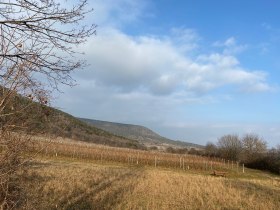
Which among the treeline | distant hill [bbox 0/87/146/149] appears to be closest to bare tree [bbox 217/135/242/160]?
the treeline

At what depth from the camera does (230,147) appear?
296 feet

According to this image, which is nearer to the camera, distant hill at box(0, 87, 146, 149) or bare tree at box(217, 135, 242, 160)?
distant hill at box(0, 87, 146, 149)

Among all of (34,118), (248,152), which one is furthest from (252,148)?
(34,118)

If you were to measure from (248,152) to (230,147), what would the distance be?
775 cm

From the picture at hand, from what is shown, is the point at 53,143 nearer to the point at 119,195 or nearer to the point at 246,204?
the point at 119,195

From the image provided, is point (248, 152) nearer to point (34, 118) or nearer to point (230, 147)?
point (230, 147)

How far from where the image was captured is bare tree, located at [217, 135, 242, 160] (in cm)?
8706

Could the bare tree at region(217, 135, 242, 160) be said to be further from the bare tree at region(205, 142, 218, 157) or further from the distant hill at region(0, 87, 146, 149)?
the distant hill at region(0, 87, 146, 149)

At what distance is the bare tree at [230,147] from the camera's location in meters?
87.1

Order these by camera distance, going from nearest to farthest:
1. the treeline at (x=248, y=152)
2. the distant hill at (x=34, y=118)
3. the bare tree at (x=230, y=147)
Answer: the distant hill at (x=34, y=118)
the treeline at (x=248, y=152)
the bare tree at (x=230, y=147)

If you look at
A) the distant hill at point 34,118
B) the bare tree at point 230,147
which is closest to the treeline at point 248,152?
the bare tree at point 230,147

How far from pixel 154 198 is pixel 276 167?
5506 centimetres

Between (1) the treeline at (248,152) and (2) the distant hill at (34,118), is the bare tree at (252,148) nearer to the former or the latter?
(1) the treeline at (248,152)

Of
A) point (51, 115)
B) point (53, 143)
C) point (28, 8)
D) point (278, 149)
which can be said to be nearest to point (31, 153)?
point (53, 143)
